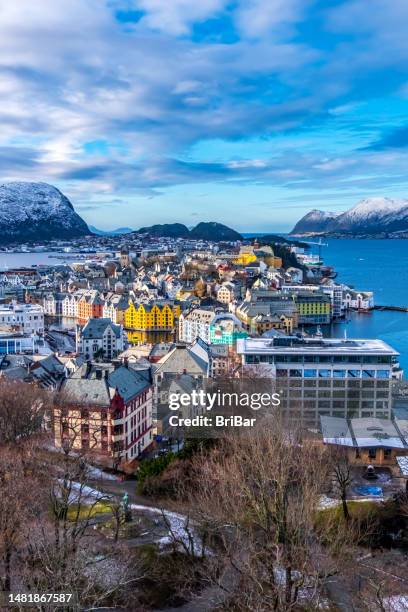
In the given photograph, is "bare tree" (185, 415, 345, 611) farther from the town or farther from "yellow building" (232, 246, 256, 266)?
"yellow building" (232, 246, 256, 266)

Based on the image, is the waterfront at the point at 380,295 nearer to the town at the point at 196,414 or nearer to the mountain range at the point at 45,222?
the town at the point at 196,414

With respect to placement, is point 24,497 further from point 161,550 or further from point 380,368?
point 380,368

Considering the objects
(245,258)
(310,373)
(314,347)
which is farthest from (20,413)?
(245,258)

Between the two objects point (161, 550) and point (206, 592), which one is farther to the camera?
point (161, 550)

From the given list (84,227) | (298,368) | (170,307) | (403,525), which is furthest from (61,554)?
(84,227)

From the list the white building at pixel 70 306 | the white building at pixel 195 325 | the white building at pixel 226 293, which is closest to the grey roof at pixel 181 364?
the white building at pixel 195 325

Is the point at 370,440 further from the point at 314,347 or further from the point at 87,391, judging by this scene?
the point at 87,391
